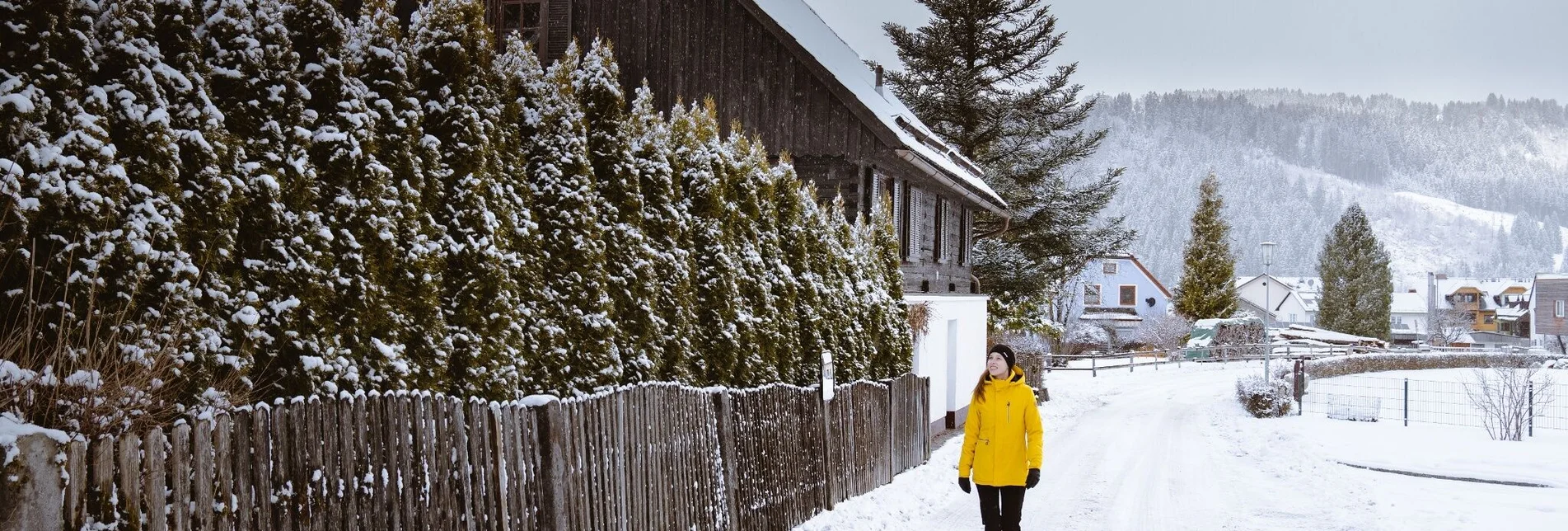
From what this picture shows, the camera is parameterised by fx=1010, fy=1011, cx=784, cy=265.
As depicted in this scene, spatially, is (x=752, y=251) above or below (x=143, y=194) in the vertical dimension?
below

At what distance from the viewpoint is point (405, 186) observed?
5523mm

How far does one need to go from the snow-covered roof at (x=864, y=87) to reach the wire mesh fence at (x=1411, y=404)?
384 inches

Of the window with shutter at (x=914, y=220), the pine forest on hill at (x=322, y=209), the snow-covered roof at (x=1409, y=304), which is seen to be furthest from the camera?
the snow-covered roof at (x=1409, y=304)

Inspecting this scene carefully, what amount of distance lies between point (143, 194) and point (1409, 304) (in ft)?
454

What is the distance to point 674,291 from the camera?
26.8 feet

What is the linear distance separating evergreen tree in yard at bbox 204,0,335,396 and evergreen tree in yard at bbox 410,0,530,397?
2.80 ft

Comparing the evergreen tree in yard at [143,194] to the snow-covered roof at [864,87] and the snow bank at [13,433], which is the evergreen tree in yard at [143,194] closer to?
the snow bank at [13,433]

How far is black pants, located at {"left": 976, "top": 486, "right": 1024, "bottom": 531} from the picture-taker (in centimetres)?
796

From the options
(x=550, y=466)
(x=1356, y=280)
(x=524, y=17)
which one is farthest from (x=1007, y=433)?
Answer: (x=1356, y=280)

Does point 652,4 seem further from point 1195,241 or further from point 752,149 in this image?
point 1195,241

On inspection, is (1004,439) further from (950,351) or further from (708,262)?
(950,351)

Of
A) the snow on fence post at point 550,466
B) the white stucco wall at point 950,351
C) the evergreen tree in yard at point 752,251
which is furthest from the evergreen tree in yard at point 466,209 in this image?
the white stucco wall at point 950,351

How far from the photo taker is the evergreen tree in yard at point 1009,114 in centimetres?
3062

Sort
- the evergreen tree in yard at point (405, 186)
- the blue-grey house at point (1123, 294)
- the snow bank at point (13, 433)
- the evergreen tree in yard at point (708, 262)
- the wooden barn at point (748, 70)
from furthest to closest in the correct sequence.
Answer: the blue-grey house at point (1123, 294)
the wooden barn at point (748, 70)
the evergreen tree in yard at point (708, 262)
the evergreen tree in yard at point (405, 186)
the snow bank at point (13, 433)
